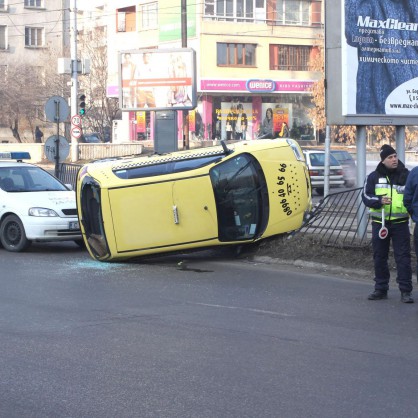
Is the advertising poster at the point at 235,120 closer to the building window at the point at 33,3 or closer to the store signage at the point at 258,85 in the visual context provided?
the store signage at the point at 258,85

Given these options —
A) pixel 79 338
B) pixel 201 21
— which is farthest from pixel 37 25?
pixel 79 338

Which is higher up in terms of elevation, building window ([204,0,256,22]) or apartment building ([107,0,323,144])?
building window ([204,0,256,22])

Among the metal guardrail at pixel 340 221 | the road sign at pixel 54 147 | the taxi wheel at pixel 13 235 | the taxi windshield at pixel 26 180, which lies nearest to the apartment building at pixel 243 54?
the road sign at pixel 54 147

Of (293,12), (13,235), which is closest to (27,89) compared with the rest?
(293,12)

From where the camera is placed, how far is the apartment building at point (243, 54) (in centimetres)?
6084

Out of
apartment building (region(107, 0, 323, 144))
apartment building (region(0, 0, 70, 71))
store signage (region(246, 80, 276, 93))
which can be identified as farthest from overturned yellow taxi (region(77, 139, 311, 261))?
apartment building (region(0, 0, 70, 71))

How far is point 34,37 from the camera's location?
3130 inches

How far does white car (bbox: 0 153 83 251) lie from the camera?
15414mm

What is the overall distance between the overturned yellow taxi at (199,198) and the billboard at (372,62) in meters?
1.19

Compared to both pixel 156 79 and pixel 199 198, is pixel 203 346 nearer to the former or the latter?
pixel 199 198

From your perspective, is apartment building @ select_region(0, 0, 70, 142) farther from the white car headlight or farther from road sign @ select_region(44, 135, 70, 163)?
the white car headlight

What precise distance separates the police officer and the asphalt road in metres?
0.27

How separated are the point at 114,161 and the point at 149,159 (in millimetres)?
691

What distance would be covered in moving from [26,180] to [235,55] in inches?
1837
